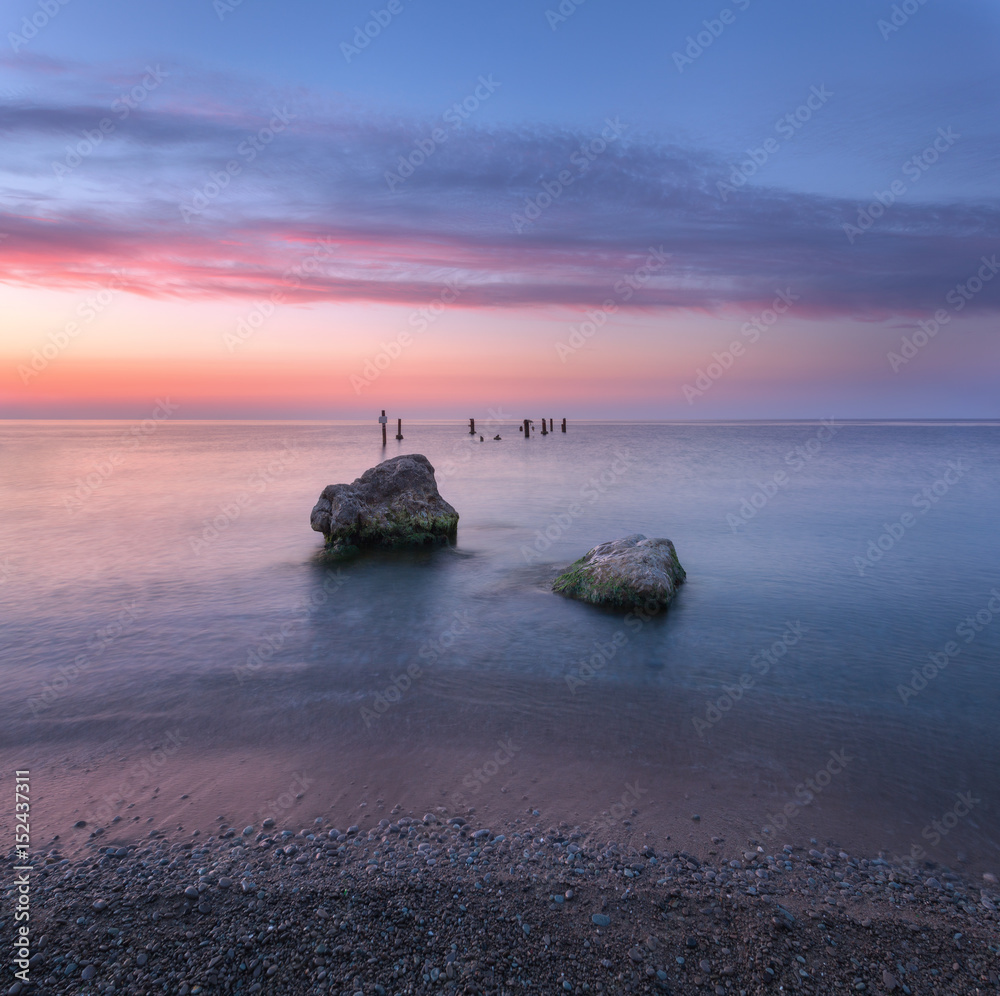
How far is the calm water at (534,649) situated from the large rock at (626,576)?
0.57m

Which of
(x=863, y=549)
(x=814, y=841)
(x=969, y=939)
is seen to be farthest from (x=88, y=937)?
(x=863, y=549)

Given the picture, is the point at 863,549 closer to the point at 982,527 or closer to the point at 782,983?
the point at 982,527

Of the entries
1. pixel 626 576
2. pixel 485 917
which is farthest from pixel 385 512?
pixel 485 917

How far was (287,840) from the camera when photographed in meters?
5.09

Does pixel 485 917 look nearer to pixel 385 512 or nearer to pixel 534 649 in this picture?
pixel 534 649

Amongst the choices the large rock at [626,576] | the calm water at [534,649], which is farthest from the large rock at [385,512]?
the large rock at [626,576]

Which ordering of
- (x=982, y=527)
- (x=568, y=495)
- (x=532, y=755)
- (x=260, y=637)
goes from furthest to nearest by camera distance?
(x=568, y=495), (x=982, y=527), (x=260, y=637), (x=532, y=755)

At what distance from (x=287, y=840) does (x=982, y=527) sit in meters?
24.0

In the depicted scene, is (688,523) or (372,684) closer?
(372,684)

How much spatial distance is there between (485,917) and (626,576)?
27.0 ft

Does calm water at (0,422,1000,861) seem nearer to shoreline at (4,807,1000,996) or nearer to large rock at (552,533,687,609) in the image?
large rock at (552,533,687,609)

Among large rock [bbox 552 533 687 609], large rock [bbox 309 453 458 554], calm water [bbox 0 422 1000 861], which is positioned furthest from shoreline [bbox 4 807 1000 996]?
large rock [bbox 309 453 458 554]

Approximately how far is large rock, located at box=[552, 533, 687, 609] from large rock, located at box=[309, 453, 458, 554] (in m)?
5.48

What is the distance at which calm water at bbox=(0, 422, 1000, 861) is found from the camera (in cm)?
684
